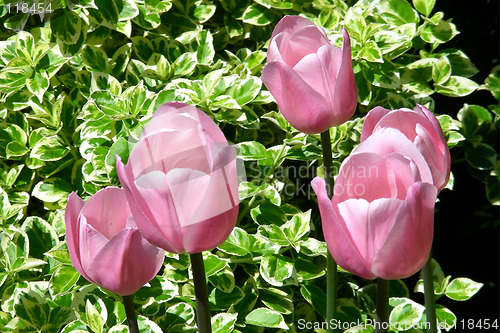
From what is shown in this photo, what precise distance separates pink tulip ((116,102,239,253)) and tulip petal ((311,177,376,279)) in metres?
0.07

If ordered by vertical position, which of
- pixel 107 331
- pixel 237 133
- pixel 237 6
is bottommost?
pixel 107 331

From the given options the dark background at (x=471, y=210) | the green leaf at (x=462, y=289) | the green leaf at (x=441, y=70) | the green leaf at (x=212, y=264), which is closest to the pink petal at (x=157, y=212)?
the green leaf at (x=212, y=264)

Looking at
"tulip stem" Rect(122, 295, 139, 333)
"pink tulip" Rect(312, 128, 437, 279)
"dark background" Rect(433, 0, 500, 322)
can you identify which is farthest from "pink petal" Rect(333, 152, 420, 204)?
"dark background" Rect(433, 0, 500, 322)

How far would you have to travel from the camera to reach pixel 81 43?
1.01 metres

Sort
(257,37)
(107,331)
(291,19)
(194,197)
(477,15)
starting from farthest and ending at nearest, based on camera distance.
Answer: (477,15) < (257,37) < (107,331) < (291,19) < (194,197)

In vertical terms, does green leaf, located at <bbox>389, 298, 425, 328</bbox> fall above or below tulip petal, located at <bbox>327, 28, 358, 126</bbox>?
below

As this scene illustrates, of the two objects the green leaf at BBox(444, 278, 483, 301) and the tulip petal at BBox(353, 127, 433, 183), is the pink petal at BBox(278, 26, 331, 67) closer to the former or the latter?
the tulip petal at BBox(353, 127, 433, 183)

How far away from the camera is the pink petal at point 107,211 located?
0.56 m

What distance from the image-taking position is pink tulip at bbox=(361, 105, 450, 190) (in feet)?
1.92

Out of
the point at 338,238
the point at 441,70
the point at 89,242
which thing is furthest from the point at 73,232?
the point at 441,70

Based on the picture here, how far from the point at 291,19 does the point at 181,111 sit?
0.77 feet

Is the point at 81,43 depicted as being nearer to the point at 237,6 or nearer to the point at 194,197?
the point at 237,6

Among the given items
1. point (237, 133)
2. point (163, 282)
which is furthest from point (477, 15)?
point (163, 282)

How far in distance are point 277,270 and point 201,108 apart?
0.94ft
